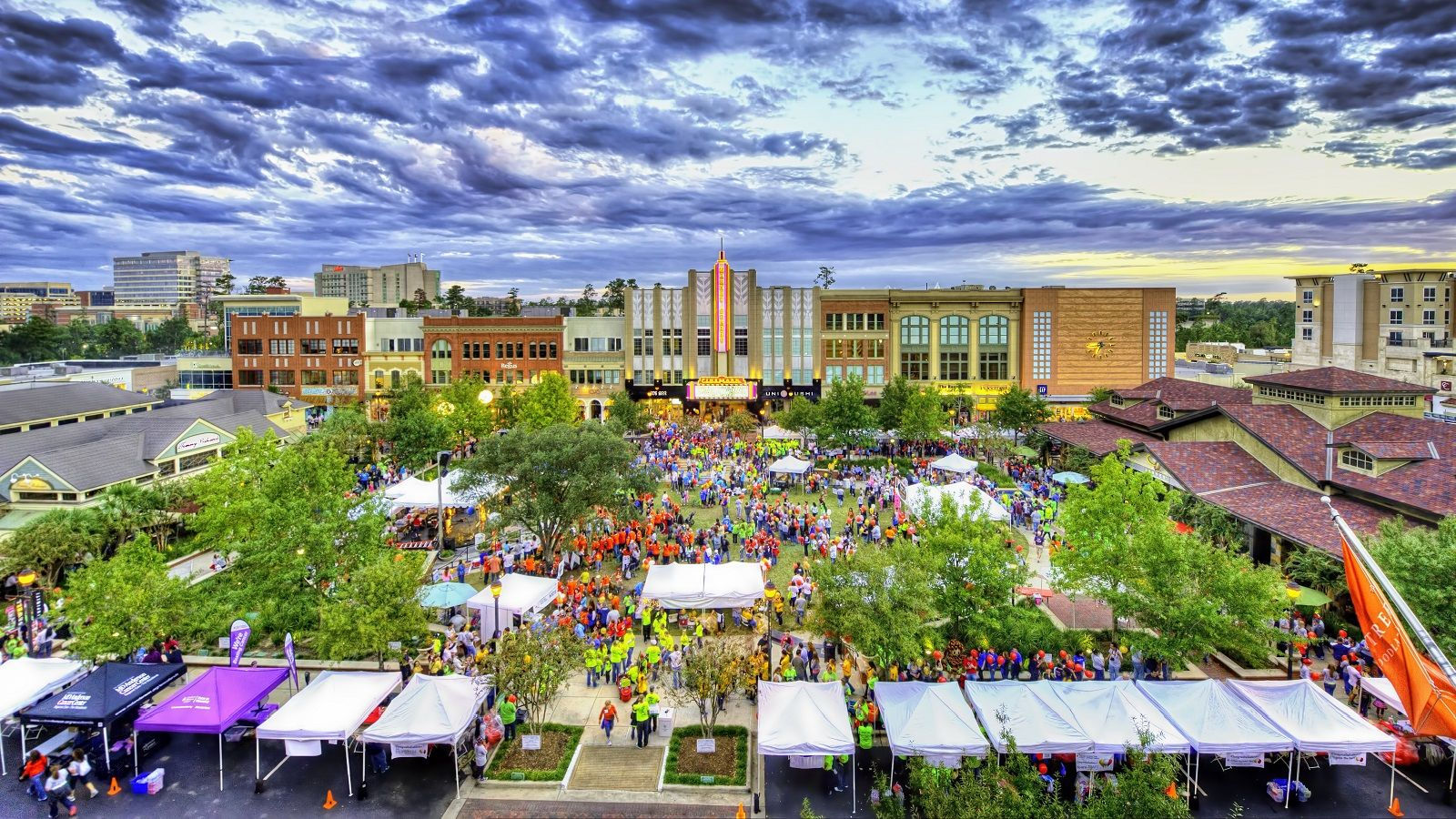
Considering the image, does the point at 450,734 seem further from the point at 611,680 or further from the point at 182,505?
the point at 182,505

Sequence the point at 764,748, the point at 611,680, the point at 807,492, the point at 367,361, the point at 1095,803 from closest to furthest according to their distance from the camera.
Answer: the point at 1095,803 → the point at 764,748 → the point at 611,680 → the point at 807,492 → the point at 367,361

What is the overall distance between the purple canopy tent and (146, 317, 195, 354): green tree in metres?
136

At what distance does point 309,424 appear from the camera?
61.3 m

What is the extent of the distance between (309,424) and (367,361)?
34.9ft

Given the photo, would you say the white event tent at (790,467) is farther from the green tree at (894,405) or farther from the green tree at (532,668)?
the green tree at (532,668)

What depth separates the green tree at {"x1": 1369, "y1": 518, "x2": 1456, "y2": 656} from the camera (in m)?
16.5

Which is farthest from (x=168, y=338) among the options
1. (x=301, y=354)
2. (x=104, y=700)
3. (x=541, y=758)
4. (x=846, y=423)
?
(x=541, y=758)

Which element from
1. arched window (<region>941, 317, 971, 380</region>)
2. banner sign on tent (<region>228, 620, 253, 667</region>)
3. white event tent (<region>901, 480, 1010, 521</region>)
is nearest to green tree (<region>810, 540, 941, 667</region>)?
white event tent (<region>901, 480, 1010, 521</region>)

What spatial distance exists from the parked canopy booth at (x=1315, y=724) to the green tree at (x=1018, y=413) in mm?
37462

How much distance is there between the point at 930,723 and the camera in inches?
610

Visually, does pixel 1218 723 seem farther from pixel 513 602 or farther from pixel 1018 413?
pixel 1018 413

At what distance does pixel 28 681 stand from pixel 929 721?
20.4 meters

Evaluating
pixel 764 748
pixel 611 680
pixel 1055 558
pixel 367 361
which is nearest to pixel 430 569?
pixel 611 680

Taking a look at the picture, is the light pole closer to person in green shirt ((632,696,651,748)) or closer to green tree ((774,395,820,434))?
person in green shirt ((632,696,651,748))
